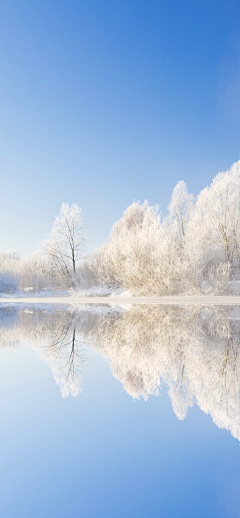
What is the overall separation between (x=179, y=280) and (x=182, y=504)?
1410cm

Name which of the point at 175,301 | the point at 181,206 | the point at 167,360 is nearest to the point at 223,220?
the point at 181,206

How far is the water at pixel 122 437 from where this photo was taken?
1.15 meters

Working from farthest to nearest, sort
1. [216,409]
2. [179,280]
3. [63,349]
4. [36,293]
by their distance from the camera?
[36,293] < [179,280] < [63,349] < [216,409]

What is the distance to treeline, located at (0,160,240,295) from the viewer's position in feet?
48.8

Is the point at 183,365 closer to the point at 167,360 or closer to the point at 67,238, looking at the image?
the point at 167,360

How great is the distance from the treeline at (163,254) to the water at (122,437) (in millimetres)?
11935

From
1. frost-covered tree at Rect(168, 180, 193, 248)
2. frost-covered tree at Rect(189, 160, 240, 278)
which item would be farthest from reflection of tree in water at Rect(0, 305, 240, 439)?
frost-covered tree at Rect(168, 180, 193, 248)

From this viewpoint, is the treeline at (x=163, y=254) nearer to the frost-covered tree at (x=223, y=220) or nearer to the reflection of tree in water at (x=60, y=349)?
the frost-covered tree at (x=223, y=220)

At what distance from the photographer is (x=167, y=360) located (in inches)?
116

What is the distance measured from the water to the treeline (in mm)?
11935

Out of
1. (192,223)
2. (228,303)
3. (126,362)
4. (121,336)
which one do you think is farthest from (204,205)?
(126,362)

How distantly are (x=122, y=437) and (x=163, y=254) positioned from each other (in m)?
13.4

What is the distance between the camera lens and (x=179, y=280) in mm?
15000

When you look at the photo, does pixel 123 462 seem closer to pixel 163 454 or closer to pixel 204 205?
pixel 163 454
